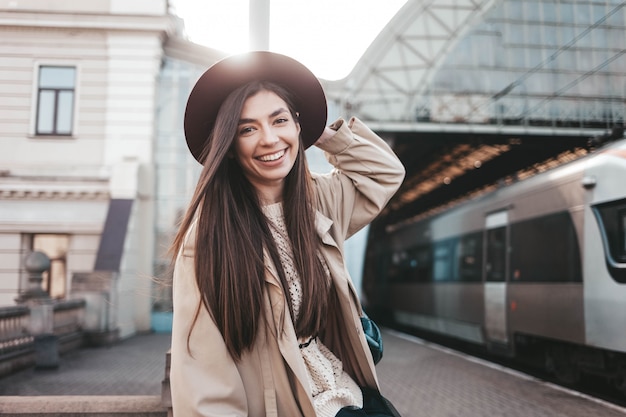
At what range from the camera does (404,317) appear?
768 inches

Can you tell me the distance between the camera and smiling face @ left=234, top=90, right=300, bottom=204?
7.57 feet

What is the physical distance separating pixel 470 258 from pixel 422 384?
15.7ft

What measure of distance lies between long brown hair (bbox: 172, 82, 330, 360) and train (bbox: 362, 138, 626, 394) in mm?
6960

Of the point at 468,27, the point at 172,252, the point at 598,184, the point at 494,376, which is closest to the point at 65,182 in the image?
the point at 494,376

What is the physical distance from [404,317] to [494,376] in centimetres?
946

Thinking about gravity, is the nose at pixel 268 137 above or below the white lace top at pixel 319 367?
above

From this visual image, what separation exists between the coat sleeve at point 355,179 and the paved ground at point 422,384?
204 inches

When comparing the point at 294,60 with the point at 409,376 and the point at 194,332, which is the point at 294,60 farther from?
the point at 409,376

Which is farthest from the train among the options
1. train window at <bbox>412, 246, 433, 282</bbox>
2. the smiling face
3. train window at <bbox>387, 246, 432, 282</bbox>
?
the smiling face

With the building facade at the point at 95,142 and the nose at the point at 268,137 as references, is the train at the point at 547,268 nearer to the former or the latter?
the building facade at the point at 95,142

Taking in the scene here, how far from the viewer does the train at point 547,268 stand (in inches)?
331

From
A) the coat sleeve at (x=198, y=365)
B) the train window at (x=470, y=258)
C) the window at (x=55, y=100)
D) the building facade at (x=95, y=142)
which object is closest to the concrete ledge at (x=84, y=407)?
the coat sleeve at (x=198, y=365)

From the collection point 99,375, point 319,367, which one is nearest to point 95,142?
point 99,375

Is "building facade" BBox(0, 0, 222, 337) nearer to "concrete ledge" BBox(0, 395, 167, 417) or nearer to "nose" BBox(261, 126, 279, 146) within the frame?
"concrete ledge" BBox(0, 395, 167, 417)
